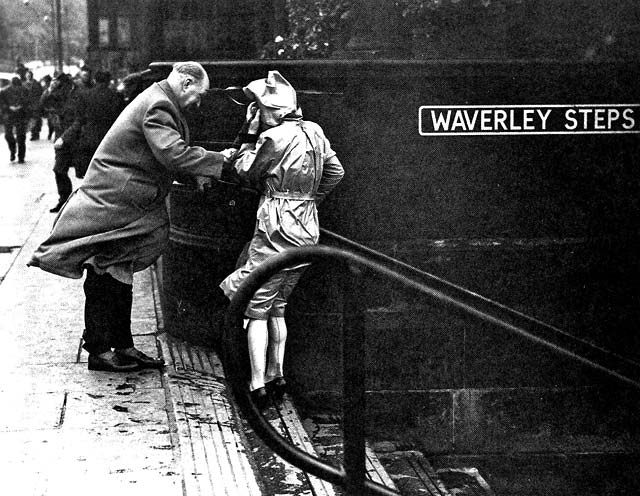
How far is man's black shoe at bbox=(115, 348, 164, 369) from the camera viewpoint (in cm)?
634

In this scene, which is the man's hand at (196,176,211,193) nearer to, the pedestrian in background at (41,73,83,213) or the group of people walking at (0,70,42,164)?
the pedestrian in background at (41,73,83,213)

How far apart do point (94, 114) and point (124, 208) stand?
6.83 m

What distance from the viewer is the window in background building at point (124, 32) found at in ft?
57.0

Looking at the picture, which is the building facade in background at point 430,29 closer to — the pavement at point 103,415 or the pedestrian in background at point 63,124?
the pavement at point 103,415

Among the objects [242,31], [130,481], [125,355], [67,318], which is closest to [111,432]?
[130,481]

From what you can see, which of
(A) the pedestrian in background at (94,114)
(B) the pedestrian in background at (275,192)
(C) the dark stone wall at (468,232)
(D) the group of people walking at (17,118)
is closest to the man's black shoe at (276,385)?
(B) the pedestrian in background at (275,192)

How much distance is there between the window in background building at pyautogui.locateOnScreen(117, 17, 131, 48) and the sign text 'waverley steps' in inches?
437

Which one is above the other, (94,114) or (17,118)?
(17,118)

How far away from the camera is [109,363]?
6.27 metres

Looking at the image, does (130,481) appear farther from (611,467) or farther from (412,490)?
(611,467)

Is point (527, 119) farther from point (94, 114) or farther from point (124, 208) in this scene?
point (94, 114)

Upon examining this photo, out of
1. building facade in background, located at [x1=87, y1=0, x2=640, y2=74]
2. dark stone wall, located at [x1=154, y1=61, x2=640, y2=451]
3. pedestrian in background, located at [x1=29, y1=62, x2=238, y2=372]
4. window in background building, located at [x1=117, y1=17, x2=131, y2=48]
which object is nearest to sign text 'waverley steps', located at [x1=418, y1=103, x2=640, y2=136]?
dark stone wall, located at [x1=154, y1=61, x2=640, y2=451]

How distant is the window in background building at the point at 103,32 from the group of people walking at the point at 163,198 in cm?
1210

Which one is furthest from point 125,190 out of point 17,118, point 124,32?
point 17,118
